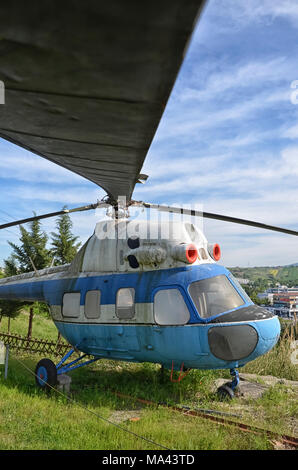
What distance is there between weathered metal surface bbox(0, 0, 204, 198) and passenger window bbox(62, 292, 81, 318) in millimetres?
7048

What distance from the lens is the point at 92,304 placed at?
8508 mm

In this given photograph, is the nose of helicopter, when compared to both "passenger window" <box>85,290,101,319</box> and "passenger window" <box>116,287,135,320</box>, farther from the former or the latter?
"passenger window" <box>85,290,101,319</box>

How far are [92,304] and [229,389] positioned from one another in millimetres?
3893

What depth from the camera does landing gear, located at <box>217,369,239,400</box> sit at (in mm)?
7854

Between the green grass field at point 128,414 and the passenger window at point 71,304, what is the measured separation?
1.93 m

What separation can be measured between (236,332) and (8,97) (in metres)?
6.10

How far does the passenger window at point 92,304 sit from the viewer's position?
8376 mm

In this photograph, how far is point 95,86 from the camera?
62.8 inches

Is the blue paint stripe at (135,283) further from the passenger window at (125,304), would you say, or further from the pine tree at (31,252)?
the pine tree at (31,252)
